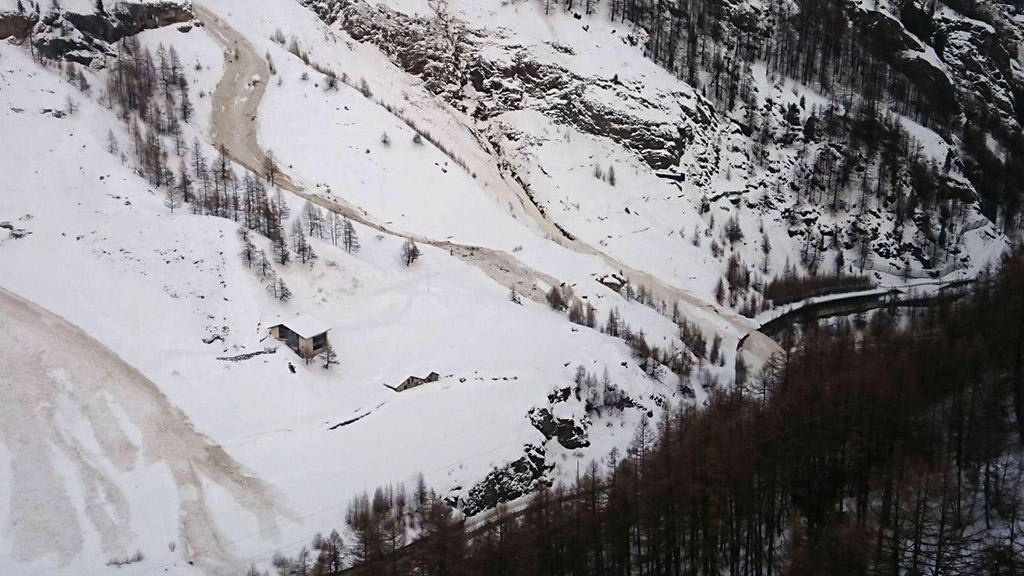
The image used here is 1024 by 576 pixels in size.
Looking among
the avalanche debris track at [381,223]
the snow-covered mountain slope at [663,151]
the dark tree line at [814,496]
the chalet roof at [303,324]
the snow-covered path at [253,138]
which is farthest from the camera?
the snow-covered mountain slope at [663,151]

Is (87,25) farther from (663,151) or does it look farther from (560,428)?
(560,428)

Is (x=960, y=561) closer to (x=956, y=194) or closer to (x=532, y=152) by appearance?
(x=532, y=152)

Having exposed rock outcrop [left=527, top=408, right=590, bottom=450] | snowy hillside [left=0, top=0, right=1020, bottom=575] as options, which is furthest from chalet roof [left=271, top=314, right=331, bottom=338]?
exposed rock outcrop [left=527, top=408, right=590, bottom=450]

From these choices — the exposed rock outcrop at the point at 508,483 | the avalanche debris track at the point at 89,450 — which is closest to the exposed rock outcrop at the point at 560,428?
the exposed rock outcrop at the point at 508,483

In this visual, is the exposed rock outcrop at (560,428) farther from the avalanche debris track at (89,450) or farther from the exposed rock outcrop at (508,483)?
the avalanche debris track at (89,450)

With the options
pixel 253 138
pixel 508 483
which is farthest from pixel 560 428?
pixel 253 138

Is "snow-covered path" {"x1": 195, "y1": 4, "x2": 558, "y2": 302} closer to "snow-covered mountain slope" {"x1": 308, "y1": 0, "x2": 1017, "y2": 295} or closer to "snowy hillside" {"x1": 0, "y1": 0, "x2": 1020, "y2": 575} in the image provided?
"snowy hillside" {"x1": 0, "y1": 0, "x2": 1020, "y2": 575}

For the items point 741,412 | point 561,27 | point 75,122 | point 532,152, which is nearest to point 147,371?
point 75,122
